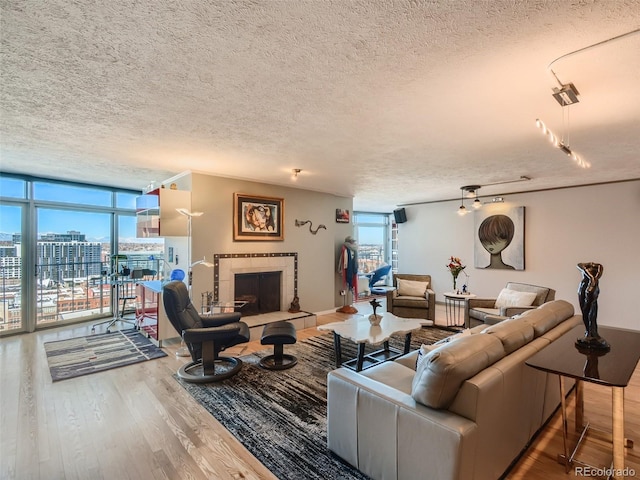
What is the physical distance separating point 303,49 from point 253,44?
0.26 m

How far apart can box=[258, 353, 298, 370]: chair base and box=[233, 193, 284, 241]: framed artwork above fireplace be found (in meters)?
2.02

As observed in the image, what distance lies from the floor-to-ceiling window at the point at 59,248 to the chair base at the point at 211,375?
3.25 m

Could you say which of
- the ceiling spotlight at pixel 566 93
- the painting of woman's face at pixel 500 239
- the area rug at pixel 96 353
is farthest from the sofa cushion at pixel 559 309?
the area rug at pixel 96 353

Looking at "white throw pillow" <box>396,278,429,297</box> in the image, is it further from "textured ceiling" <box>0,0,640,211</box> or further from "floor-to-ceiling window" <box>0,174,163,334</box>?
"floor-to-ceiling window" <box>0,174,163,334</box>

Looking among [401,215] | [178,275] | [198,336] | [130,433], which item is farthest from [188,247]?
[401,215]

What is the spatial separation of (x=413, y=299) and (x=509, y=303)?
4.68 ft

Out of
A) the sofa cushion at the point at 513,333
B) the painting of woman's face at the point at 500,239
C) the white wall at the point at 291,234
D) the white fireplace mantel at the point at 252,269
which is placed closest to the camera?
the sofa cushion at the point at 513,333

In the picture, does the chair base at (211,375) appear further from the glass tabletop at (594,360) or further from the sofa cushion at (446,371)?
the glass tabletop at (594,360)

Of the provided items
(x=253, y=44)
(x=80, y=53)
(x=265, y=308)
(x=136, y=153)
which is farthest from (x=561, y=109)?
(x=265, y=308)

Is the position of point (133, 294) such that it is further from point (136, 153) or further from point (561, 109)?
point (561, 109)

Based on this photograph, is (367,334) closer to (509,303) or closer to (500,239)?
(509,303)

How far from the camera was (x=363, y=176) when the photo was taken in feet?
16.3

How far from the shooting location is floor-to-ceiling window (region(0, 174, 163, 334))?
16.3 feet

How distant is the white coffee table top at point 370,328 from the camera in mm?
3303
